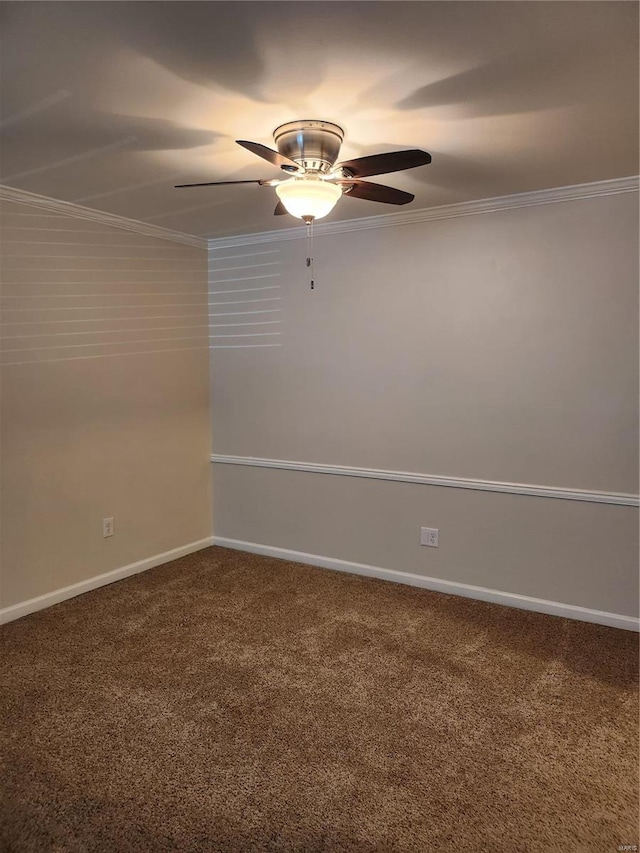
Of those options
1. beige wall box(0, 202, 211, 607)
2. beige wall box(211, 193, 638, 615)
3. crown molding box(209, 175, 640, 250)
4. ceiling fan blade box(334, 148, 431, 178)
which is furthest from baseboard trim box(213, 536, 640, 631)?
ceiling fan blade box(334, 148, 431, 178)

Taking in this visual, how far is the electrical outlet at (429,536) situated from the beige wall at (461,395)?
0.05 metres

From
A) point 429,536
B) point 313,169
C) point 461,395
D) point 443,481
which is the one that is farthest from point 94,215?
point 429,536

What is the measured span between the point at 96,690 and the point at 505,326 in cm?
266

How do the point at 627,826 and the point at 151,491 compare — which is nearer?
the point at 627,826

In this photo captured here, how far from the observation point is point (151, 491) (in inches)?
155

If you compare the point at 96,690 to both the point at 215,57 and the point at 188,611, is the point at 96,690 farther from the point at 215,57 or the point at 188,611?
the point at 215,57

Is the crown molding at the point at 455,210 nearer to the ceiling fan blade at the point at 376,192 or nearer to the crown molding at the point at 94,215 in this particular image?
the crown molding at the point at 94,215

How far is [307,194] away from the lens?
2145mm

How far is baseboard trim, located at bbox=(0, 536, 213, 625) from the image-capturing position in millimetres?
3170

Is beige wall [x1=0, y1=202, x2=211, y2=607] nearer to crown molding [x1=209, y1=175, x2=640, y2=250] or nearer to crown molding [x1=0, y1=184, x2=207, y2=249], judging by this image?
crown molding [x1=0, y1=184, x2=207, y2=249]

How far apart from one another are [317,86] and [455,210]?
1656 mm

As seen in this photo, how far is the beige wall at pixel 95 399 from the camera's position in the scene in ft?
10.3

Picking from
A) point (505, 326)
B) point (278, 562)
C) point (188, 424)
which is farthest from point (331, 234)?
point (278, 562)

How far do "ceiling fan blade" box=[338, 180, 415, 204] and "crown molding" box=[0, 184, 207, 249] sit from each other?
1.77 metres
